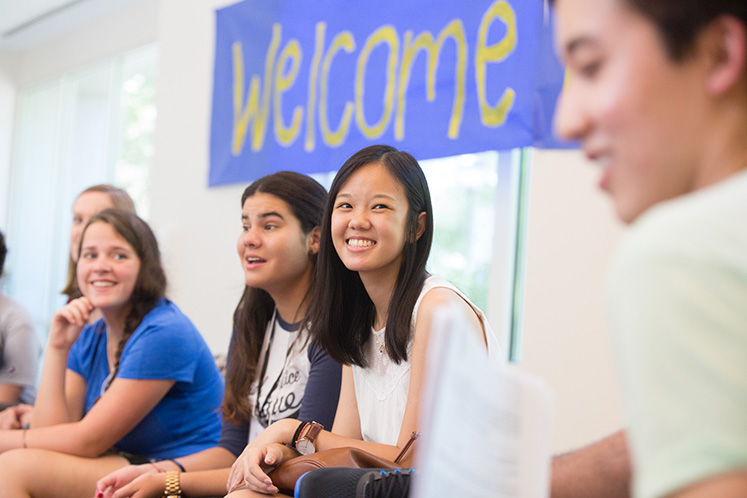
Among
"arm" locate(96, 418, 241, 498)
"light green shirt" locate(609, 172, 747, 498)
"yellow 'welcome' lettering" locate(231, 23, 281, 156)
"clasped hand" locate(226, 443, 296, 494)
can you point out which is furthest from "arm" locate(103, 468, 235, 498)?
"yellow 'welcome' lettering" locate(231, 23, 281, 156)

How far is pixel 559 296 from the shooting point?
2531mm

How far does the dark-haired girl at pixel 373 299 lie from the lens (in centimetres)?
164

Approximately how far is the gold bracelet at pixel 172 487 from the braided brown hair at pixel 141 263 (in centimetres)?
55

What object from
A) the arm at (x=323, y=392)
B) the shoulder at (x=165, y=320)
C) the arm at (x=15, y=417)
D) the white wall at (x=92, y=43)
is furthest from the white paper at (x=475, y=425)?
the white wall at (x=92, y=43)

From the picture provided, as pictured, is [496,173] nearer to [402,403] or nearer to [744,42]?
[402,403]

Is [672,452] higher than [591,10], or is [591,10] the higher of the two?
[591,10]

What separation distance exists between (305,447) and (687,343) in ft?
4.30

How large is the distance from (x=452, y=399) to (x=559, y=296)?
82.4 inches

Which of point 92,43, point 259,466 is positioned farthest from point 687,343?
point 92,43

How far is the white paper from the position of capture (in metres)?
0.51

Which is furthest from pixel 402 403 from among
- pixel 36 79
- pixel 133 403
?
pixel 36 79

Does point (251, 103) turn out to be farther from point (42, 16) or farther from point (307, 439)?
point (42, 16)

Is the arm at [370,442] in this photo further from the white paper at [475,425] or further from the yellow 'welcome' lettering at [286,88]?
the yellow 'welcome' lettering at [286,88]

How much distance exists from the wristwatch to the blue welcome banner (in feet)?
4.37
